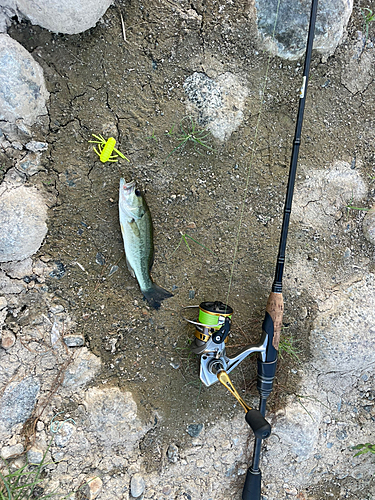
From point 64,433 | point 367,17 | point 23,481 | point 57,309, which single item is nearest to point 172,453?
point 64,433

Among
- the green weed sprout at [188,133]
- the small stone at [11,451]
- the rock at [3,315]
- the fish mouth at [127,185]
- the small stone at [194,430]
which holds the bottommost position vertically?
the small stone at [11,451]

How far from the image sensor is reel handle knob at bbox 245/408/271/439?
1.98 metres

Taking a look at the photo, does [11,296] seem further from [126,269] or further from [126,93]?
[126,93]

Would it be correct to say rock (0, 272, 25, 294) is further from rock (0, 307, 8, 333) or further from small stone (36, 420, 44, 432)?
small stone (36, 420, 44, 432)

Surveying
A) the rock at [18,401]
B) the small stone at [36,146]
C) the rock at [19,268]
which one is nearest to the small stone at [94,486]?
the rock at [18,401]

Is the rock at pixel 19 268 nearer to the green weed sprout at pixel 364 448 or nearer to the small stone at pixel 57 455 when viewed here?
the small stone at pixel 57 455

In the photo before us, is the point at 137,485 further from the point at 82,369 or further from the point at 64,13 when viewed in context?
the point at 64,13

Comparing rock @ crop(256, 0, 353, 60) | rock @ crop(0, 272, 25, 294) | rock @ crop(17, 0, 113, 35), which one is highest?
rock @ crop(256, 0, 353, 60)

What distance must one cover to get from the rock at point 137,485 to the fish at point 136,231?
4.42 ft

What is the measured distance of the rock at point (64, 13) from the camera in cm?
205

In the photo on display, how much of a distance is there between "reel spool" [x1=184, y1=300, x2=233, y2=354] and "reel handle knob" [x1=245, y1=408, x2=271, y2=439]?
18.5 inches

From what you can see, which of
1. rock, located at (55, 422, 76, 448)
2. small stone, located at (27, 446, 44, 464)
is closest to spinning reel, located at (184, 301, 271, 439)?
rock, located at (55, 422, 76, 448)

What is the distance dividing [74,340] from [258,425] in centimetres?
128

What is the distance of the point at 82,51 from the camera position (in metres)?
2.26
